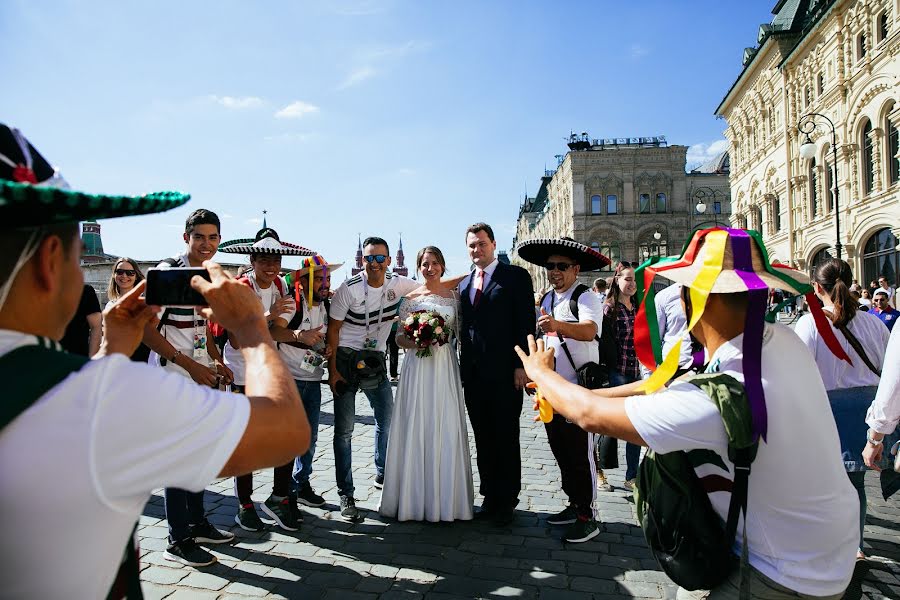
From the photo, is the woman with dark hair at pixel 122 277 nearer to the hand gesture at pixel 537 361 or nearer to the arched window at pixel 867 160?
the hand gesture at pixel 537 361

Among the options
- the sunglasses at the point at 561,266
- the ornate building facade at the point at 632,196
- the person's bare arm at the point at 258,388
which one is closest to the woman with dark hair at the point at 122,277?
the sunglasses at the point at 561,266

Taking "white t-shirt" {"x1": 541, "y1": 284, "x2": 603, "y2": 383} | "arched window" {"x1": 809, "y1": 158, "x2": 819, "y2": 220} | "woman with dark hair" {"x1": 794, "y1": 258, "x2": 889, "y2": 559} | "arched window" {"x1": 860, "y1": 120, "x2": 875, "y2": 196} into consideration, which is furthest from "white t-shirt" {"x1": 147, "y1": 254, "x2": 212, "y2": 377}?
"arched window" {"x1": 809, "y1": 158, "x2": 819, "y2": 220}

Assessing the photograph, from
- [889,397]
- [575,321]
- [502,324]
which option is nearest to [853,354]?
[889,397]

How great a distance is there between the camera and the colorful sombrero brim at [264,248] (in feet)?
15.6

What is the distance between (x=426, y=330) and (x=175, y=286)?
3155 millimetres

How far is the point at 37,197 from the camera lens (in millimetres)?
1080

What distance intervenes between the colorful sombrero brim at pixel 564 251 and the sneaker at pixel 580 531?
7.23 ft

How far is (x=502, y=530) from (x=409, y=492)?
2.72 ft

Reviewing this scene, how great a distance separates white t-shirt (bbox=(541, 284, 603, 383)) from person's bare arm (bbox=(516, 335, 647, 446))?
2.69 meters

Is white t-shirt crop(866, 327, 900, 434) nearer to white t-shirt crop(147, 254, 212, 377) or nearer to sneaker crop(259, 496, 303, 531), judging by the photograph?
sneaker crop(259, 496, 303, 531)

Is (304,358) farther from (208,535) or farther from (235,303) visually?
(235,303)

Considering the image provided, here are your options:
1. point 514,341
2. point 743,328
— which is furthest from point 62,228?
point 514,341

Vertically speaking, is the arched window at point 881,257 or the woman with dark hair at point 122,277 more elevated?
the arched window at point 881,257

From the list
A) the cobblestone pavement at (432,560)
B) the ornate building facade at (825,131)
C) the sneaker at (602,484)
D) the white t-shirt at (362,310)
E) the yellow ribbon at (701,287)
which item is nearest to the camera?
the yellow ribbon at (701,287)
